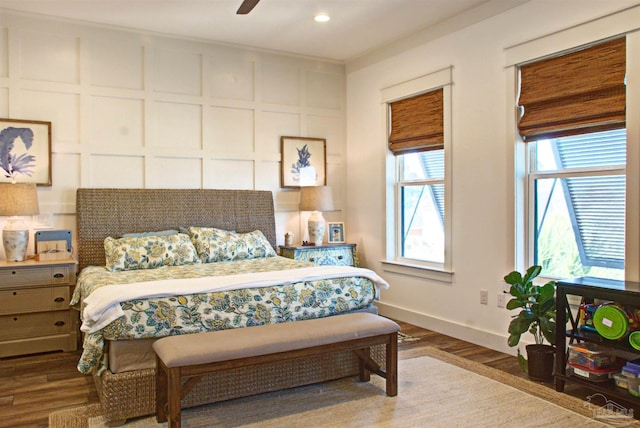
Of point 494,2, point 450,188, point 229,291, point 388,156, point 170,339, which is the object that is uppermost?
point 494,2

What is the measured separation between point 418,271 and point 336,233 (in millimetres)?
1127

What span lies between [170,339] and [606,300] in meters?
2.49

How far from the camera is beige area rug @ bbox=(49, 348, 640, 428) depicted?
2789mm

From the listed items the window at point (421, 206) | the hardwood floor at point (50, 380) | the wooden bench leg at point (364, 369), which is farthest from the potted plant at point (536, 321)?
the window at point (421, 206)

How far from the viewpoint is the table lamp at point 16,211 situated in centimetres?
397

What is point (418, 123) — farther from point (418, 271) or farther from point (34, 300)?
point (34, 300)

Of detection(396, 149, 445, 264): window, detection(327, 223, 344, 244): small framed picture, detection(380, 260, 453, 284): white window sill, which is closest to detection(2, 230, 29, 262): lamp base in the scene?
detection(327, 223, 344, 244): small framed picture

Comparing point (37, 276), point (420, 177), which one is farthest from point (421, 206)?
point (37, 276)

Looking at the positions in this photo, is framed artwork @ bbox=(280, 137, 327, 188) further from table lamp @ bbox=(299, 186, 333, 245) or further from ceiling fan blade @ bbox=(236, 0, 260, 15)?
ceiling fan blade @ bbox=(236, 0, 260, 15)

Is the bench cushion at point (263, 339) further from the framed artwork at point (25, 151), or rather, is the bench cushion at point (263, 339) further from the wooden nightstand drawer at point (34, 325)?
the framed artwork at point (25, 151)

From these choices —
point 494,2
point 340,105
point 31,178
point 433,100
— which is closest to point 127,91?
point 31,178

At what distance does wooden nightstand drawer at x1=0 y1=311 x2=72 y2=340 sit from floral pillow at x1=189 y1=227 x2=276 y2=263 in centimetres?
116

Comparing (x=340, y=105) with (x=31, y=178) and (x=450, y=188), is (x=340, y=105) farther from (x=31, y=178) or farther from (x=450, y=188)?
(x=31, y=178)

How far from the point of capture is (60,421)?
281 cm
